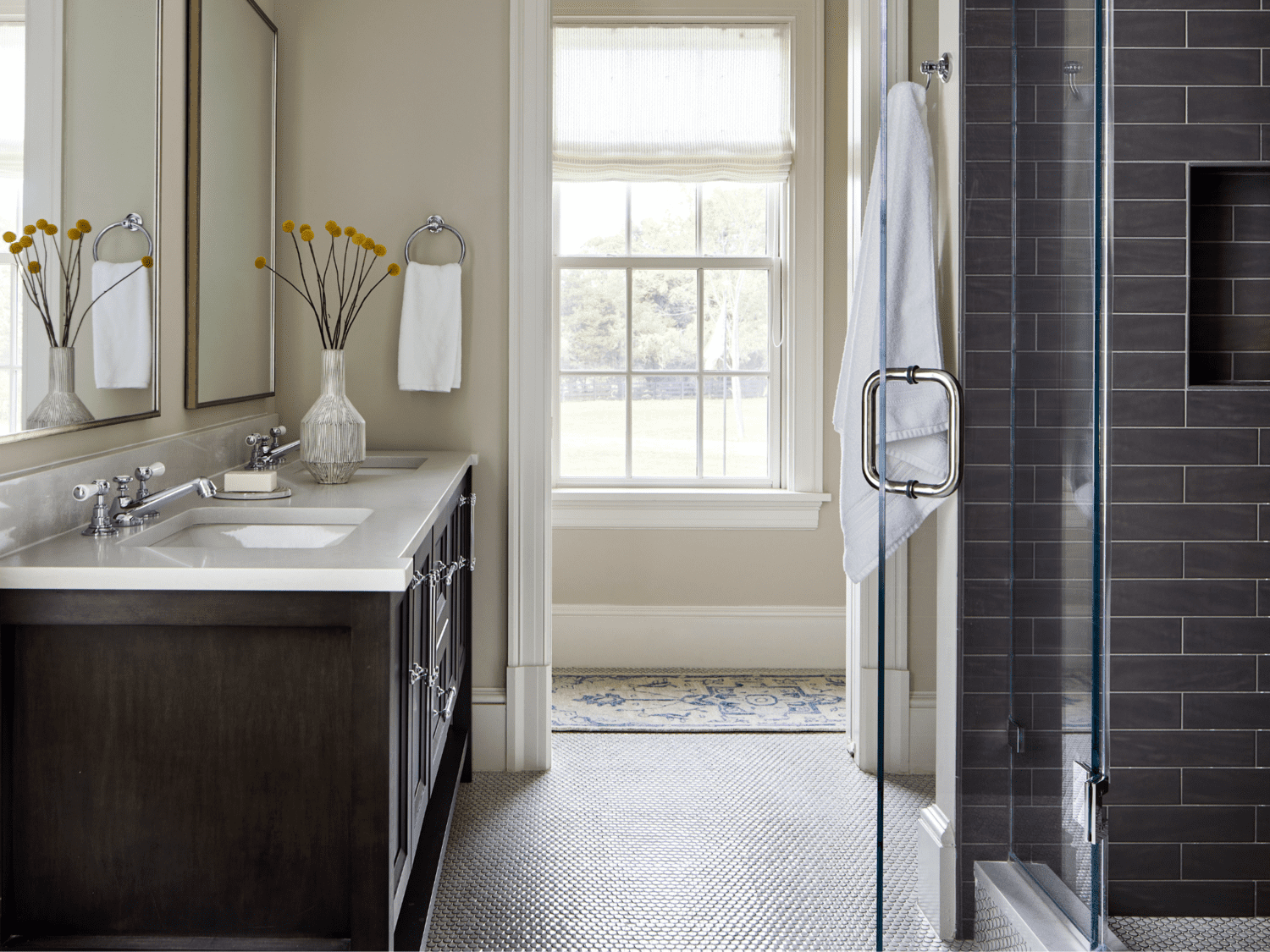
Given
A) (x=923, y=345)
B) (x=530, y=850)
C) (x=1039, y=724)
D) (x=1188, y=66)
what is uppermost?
(x=1188, y=66)

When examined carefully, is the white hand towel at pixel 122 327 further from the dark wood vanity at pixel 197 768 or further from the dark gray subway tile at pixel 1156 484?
the dark gray subway tile at pixel 1156 484

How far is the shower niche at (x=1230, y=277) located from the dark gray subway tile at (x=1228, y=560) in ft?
1.02

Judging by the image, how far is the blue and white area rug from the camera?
3.26 m

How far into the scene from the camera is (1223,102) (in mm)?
1854

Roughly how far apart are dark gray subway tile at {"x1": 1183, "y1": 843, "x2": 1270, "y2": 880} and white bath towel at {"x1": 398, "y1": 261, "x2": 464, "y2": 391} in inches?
82.9

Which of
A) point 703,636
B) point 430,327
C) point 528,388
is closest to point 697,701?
point 703,636

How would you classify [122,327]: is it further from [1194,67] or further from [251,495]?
[1194,67]

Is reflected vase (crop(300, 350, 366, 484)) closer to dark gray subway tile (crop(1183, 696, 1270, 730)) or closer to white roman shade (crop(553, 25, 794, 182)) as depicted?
dark gray subway tile (crop(1183, 696, 1270, 730))

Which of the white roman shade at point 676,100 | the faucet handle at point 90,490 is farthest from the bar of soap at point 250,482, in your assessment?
the white roman shade at point 676,100

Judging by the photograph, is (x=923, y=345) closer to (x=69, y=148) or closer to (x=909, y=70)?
(x=909, y=70)

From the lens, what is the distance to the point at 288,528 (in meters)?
1.81

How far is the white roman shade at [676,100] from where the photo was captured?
3752 millimetres

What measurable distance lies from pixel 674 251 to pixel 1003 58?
270 cm

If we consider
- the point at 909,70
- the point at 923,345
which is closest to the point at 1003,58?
the point at 909,70
